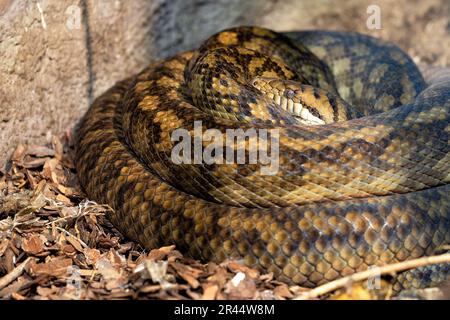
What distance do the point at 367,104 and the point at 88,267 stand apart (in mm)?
3410

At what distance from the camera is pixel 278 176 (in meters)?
4.45

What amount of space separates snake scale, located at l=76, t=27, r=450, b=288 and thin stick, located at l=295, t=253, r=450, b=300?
7.8 inches

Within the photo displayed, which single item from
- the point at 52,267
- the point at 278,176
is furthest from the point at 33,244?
the point at 278,176

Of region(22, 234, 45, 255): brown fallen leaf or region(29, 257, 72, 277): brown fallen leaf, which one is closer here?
region(29, 257, 72, 277): brown fallen leaf

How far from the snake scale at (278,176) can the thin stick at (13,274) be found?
809 millimetres

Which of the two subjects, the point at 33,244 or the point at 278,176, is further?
the point at 33,244

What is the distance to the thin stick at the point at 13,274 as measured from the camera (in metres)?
4.21

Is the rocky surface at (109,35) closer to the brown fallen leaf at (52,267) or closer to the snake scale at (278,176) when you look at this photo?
the snake scale at (278,176)

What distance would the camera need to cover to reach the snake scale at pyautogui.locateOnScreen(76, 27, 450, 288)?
4.20 metres

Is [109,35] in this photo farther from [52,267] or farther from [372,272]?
[372,272]

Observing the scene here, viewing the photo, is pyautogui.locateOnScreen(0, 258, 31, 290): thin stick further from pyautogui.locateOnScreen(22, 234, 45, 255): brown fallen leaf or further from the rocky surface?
the rocky surface

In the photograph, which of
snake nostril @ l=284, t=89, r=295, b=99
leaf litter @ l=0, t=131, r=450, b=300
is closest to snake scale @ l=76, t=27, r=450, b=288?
snake nostril @ l=284, t=89, r=295, b=99

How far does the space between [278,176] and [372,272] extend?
947 millimetres
